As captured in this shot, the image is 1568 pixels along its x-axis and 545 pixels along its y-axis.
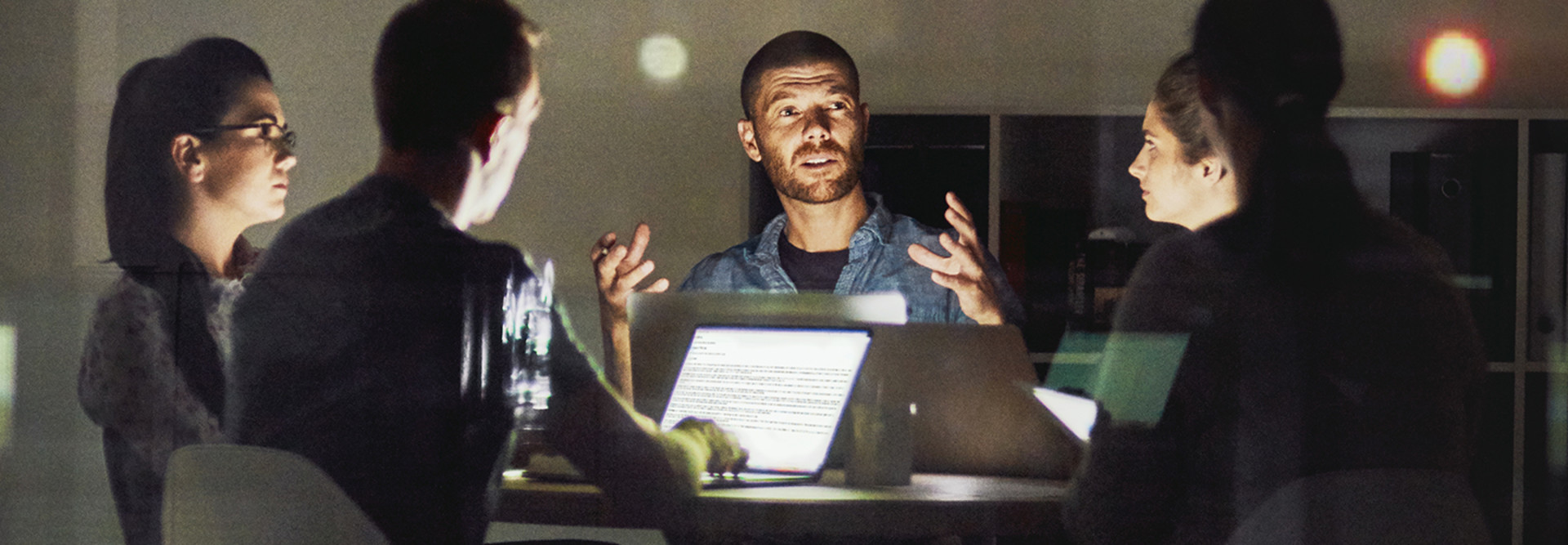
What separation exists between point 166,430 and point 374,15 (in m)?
0.62

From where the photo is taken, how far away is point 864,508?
1.17 m

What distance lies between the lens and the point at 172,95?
1335 millimetres

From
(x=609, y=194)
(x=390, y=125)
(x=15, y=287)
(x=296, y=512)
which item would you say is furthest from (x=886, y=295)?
(x=15, y=287)

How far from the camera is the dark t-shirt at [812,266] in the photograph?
1.30m

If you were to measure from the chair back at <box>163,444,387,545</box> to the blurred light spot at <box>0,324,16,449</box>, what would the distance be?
0.25m

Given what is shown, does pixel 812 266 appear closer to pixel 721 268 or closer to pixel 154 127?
pixel 721 268

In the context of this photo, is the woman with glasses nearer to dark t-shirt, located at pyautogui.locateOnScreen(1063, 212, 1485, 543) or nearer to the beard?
the beard

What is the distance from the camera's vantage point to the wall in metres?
1.25

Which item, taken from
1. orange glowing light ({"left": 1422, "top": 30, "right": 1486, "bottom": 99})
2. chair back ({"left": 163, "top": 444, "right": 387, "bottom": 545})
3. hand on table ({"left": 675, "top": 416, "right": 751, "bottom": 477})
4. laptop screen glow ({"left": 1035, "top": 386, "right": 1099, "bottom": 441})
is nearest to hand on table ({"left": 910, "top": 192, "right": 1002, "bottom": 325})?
laptop screen glow ({"left": 1035, "top": 386, "right": 1099, "bottom": 441})

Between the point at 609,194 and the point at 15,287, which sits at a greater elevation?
the point at 609,194

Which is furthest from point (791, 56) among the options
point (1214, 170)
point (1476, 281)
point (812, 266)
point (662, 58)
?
point (1476, 281)

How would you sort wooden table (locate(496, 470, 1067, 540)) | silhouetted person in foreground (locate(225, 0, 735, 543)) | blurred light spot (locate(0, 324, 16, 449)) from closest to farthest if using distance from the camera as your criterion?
wooden table (locate(496, 470, 1067, 540))
silhouetted person in foreground (locate(225, 0, 735, 543))
blurred light spot (locate(0, 324, 16, 449))

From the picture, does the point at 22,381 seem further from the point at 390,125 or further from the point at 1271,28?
the point at 1271,28

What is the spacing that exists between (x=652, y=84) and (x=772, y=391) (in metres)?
0.41
